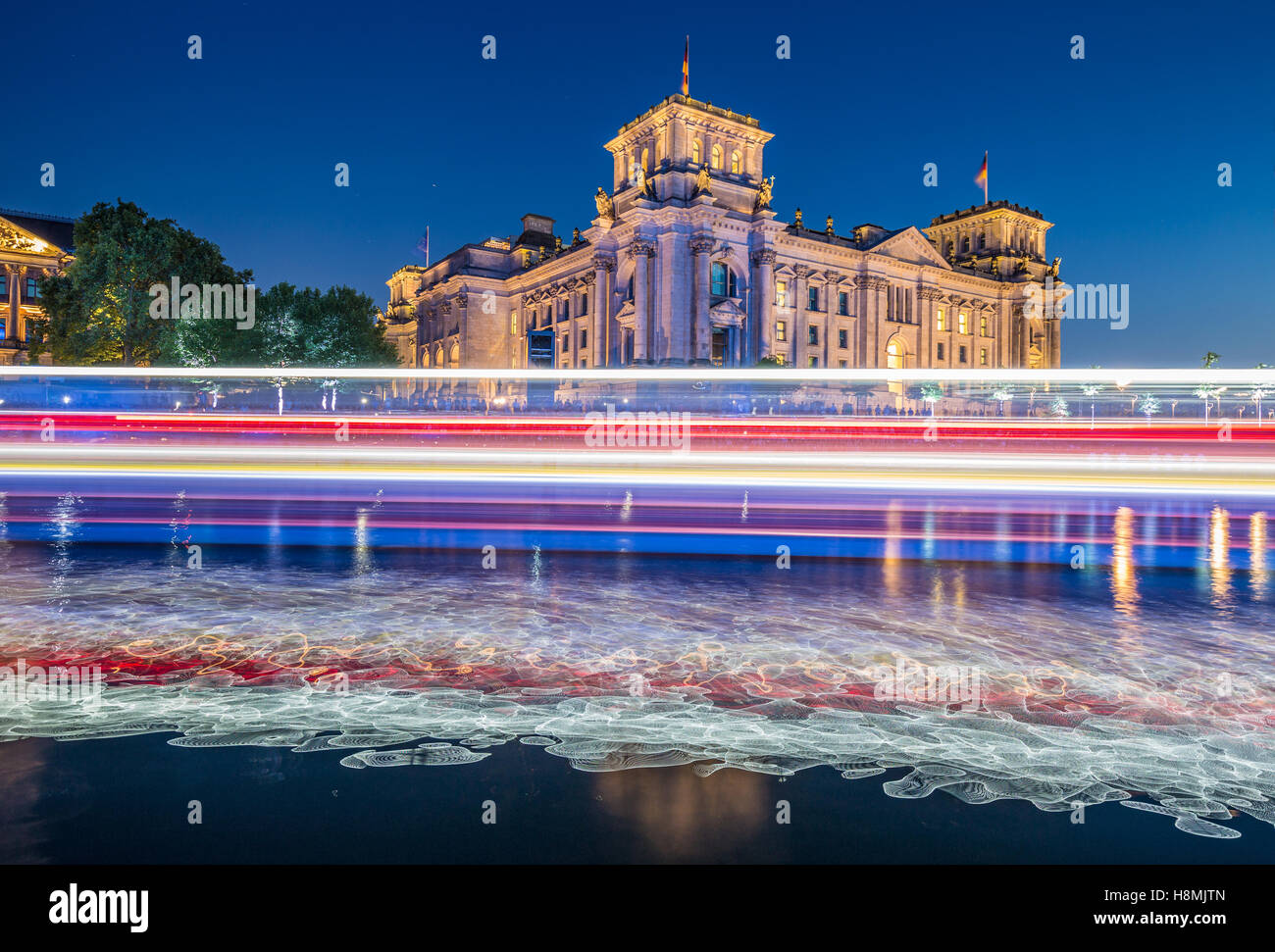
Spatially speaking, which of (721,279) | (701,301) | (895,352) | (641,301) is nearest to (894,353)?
(895,352)

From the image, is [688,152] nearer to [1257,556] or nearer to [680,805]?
[1257,556]

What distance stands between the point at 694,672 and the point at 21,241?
91405mm

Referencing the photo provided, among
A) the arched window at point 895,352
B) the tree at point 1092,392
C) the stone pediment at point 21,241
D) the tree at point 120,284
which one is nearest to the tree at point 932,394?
the tree at point 1092,392

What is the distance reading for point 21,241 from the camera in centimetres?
7088

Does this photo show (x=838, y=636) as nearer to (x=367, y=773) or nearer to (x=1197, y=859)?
(x=1197, y=859)

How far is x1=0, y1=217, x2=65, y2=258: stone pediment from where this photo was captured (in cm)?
7000

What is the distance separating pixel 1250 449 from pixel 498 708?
1480 centimetres

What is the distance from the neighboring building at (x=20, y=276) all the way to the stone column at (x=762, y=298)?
208ft

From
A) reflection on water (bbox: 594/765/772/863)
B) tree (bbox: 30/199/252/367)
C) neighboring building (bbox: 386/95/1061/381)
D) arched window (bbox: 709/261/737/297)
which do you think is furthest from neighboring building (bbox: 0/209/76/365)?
reflection on water (bbox: 594/765/772/863)

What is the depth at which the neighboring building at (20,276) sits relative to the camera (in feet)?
229

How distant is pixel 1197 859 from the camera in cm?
284

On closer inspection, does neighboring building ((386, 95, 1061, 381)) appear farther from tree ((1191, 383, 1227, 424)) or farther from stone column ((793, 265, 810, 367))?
tree ((1191, 383, 1227, 424))

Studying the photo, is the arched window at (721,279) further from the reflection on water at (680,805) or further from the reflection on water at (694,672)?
the reflection on water at (680,805)
